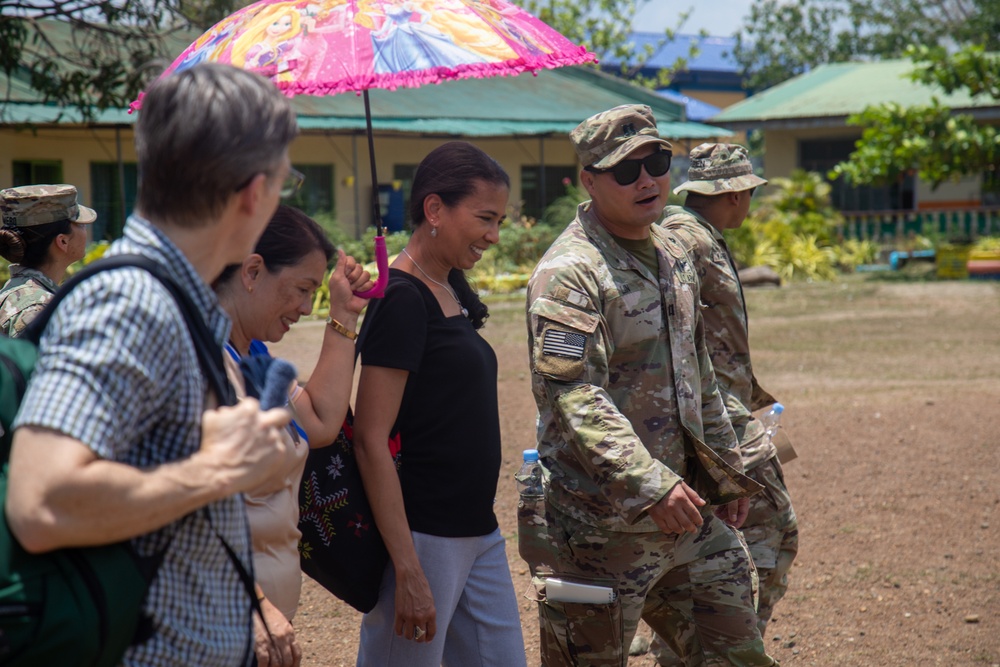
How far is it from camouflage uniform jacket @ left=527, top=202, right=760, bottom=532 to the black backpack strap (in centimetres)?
140

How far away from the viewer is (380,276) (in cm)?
292

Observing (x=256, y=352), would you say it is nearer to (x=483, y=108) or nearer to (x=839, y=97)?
(x=483, y=108)

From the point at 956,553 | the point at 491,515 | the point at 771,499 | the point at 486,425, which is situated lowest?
the point at 956,553

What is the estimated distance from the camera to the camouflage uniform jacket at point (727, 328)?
415 cm

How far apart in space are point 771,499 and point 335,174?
62.6 ft

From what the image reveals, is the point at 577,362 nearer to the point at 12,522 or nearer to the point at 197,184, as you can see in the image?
the point at 197,184

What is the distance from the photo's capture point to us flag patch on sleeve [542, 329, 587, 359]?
10.0 ft

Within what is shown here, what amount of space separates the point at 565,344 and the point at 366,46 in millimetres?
993

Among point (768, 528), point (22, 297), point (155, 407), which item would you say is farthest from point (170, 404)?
point (768, 528)

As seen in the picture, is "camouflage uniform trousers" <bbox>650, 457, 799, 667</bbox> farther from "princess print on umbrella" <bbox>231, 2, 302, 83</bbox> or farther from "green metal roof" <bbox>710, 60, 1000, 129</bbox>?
"green metal roof" <bbox>710, 60, 1000, 129</bbox>

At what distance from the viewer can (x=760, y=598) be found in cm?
437

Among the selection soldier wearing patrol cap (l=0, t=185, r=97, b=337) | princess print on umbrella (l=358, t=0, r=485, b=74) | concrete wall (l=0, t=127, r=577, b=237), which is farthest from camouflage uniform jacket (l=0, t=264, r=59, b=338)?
concrete wall (l=0, t=127, r=577, b=237)

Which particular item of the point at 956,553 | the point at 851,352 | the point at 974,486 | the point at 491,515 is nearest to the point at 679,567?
the point at 491,515

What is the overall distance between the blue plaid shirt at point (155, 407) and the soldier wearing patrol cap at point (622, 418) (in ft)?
4.68
